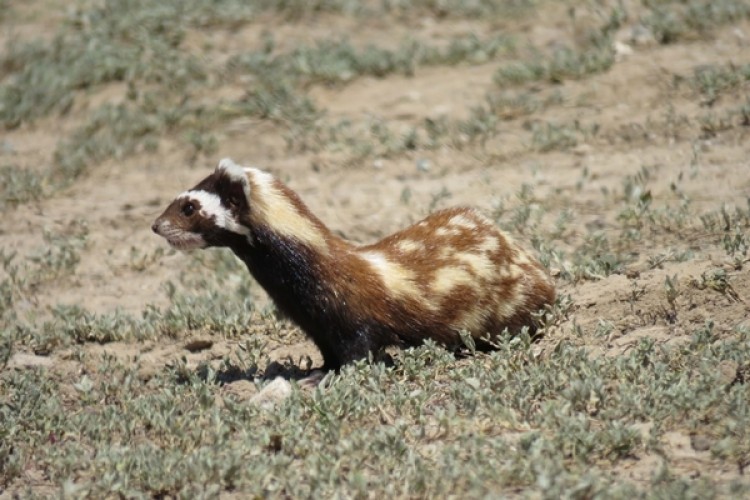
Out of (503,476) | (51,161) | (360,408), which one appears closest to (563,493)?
(503,476)

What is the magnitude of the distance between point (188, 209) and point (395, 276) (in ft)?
4.50

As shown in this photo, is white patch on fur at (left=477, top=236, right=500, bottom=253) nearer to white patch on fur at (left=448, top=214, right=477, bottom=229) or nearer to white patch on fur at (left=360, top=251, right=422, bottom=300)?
white patch on fur at (left=448, top=214, right=477, bottom=229)

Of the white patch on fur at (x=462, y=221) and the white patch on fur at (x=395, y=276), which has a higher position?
the white patch on fur at (x=462, y=221)

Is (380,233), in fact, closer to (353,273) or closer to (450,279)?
(450,279)

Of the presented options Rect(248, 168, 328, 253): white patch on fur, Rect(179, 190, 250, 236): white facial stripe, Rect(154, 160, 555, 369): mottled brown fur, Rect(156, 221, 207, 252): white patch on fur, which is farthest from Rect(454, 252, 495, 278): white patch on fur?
Rect(156, 221, 207, 252): white patch on fur

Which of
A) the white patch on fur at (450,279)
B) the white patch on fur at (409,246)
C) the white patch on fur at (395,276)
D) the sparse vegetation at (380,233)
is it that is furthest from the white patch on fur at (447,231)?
the sparse vegetation at (380,233)

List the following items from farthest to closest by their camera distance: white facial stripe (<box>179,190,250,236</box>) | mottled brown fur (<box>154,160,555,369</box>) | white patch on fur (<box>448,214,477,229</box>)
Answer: white patch on fur (<box>448,214,477,229</box>)
white facial stripe (<box>179,190,250,236</box>)
mottled brown fur (<box>154,160,555,369</box>)

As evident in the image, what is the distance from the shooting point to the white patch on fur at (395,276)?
7.21 metres

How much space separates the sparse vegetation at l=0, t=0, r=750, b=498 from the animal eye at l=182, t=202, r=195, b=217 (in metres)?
1.02

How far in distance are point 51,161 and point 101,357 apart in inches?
154

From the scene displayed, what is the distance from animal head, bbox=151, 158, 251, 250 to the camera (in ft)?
23.6

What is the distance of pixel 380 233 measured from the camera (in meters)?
9.74

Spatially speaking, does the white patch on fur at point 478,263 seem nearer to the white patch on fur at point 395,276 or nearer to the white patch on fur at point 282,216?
the white patch on fur at point 395,276

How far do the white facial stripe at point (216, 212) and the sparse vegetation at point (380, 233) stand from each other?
3.18 ft
